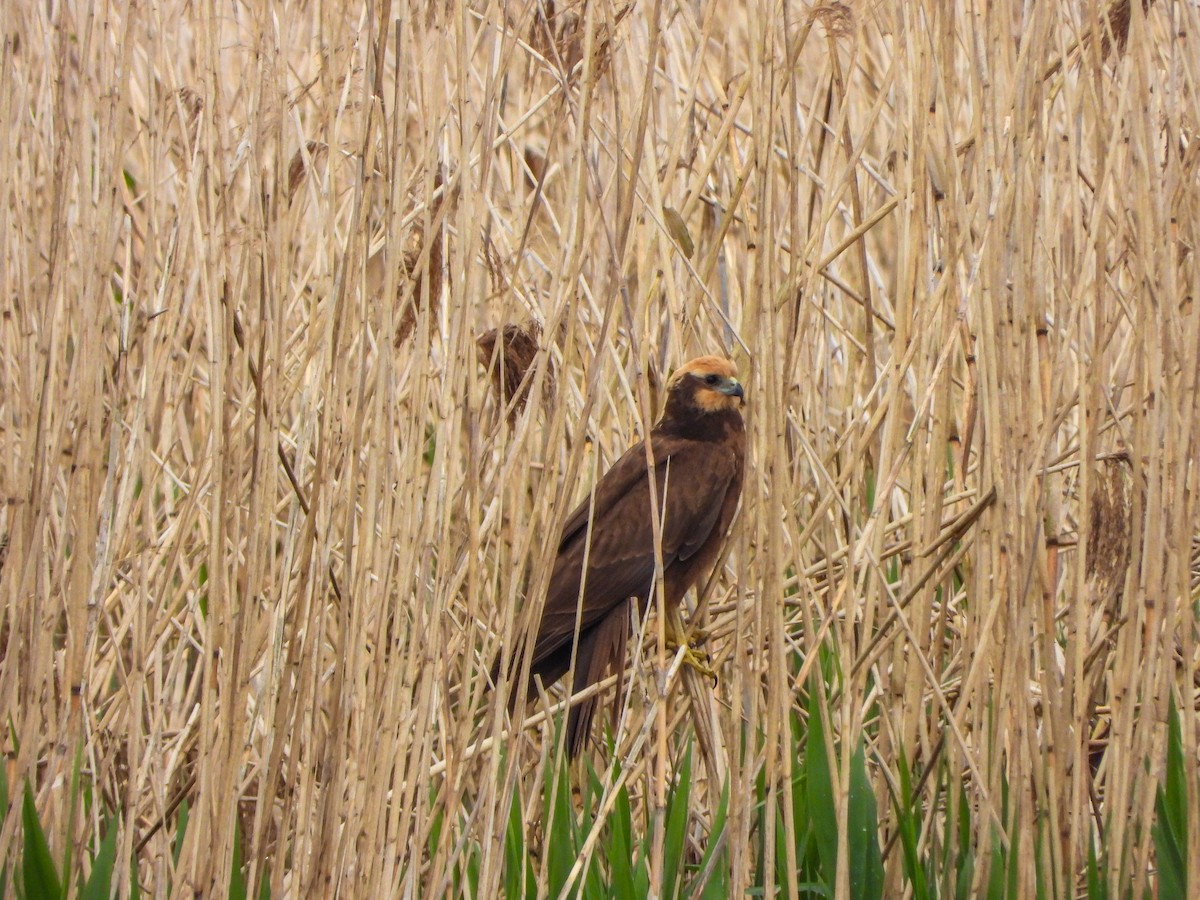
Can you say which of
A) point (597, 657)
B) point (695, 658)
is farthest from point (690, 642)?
point (597, 657)

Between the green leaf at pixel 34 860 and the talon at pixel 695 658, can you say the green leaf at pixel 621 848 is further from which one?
the green leaf at pixel 34 860

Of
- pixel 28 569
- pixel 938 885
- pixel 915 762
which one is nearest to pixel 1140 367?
pixel 915 762

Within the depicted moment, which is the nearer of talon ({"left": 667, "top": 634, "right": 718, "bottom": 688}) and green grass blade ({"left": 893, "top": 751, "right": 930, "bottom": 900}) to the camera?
green grass blade ({"left": 893, "top": 751, "right": 930, "bottom": 900})

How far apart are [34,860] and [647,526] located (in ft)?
5.45

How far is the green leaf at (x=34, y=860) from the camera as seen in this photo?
2111mm

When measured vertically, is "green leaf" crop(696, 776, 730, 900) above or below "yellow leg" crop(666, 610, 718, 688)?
below

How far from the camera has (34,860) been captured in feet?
6.93

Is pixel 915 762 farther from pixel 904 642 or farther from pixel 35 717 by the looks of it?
pixel 35 717

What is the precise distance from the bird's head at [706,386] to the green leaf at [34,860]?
60.6 inches

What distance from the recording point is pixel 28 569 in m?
2.16

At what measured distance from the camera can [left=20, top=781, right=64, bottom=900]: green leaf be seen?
211 cm

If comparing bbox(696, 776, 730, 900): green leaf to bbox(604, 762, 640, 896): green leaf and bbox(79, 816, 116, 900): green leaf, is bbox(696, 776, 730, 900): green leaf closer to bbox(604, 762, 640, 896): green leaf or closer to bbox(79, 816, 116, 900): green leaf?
bbox(604, 762, 640, 896): green leaf

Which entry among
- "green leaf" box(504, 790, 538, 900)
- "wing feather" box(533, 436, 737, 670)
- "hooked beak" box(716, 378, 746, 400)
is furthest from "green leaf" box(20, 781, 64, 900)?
"hooked beak" box(716, 378, 746, 400)

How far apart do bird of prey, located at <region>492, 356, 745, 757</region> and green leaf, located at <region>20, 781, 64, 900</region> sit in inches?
46.0
